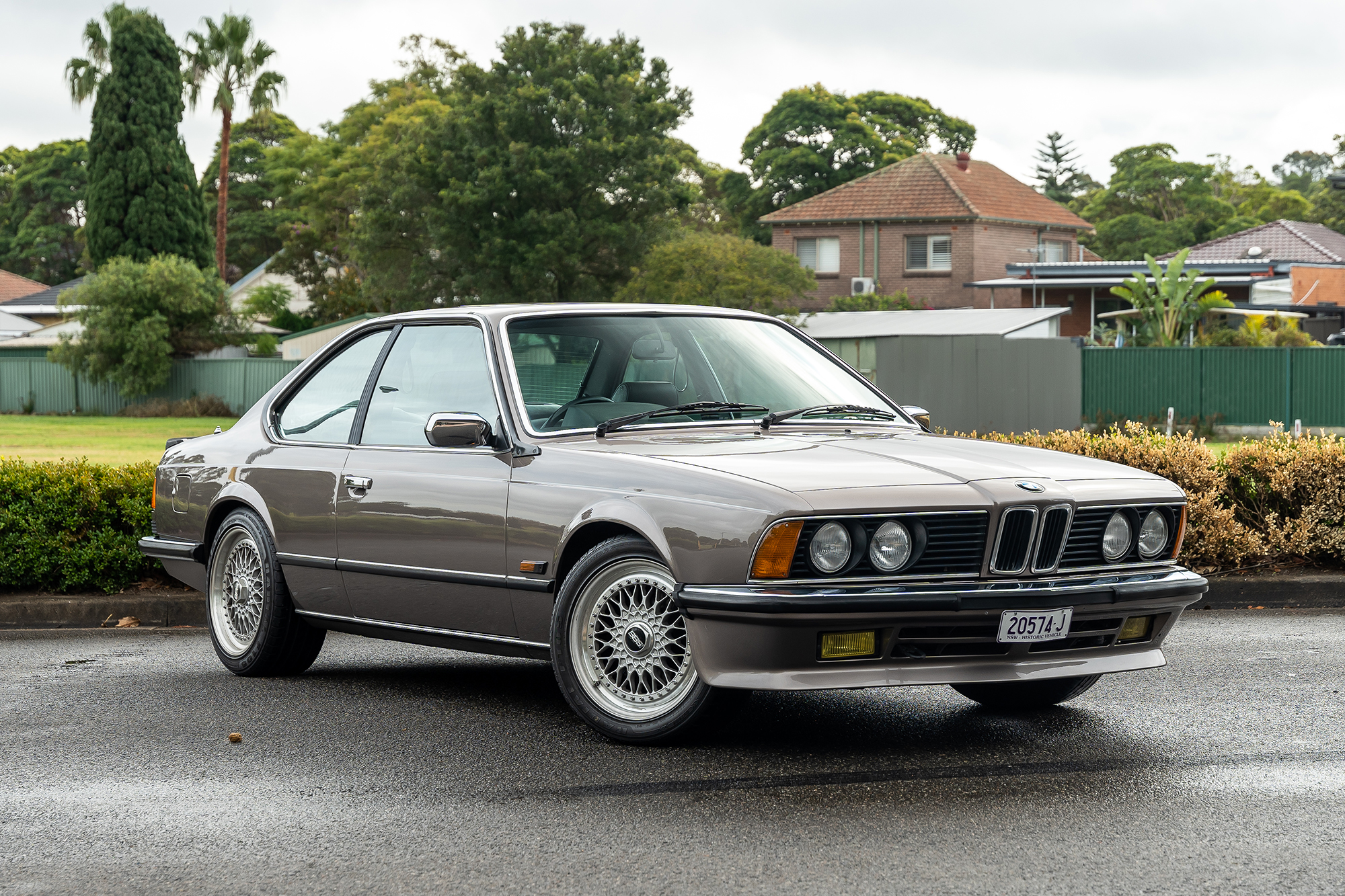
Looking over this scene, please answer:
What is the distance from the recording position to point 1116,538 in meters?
5.82

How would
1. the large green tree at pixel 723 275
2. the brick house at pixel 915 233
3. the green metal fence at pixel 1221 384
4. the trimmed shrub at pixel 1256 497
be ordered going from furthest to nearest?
the brick house at pixel 915 233
the large green tree at pixel 723 275
the green metal fence at pixel 1221 384
the trimmed shrub at pixel 1256 497

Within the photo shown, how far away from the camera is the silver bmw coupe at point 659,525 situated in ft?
17.5

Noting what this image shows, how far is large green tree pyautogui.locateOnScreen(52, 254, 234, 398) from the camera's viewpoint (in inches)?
2016

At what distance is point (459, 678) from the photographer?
759 centimetres

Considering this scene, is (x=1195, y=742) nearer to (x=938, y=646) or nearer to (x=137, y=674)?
(x=938, y=646)

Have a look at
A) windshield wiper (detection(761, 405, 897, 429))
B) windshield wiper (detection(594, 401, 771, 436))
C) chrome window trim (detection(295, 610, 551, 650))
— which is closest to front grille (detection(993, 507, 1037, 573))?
windshield wiper (detection(761, 405, 897, 429))

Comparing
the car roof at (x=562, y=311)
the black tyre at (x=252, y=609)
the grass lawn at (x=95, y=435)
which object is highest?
the car roof at (x=562, y=311)

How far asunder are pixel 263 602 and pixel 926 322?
3302 cm

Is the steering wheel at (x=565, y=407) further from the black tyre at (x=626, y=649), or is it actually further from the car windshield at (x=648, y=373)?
the black tyre at (x=626, y=649)

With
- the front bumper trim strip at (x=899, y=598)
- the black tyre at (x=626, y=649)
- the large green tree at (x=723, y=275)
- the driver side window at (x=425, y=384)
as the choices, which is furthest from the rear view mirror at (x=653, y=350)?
the large green tree at (x=723, y=275)

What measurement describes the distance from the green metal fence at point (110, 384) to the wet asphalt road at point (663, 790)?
43146mm

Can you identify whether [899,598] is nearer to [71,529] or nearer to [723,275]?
[71,529]

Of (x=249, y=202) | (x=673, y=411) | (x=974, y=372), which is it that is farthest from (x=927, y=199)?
(x=673, y=411)

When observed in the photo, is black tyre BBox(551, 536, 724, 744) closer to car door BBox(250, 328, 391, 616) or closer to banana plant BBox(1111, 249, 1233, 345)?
car door BBox(250, 328, 391, 616)
